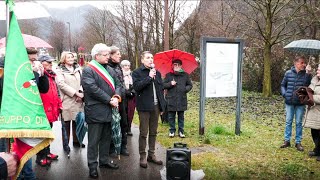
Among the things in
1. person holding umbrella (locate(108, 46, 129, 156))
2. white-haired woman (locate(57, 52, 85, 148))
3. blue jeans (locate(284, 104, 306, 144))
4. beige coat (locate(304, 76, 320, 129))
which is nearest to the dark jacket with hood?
blue jeans (locate(284, 104, 306, 144))

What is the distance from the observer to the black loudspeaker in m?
5.08

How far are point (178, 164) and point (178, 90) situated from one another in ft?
11.3

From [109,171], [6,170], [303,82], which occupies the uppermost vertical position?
[303,82]

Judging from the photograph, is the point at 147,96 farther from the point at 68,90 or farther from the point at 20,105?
the point at 20,105

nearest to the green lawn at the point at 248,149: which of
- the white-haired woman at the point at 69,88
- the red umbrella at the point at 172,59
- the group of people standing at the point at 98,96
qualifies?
the group of people standing at the point at 98,96

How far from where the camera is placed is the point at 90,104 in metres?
5.39

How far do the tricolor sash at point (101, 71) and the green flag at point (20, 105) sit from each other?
1.89 m

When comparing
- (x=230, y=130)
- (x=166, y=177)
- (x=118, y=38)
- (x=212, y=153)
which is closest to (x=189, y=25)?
(x=118, y=38)

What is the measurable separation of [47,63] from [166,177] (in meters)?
3.01

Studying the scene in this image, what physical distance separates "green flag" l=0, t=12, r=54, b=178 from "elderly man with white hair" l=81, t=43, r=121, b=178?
1738mm

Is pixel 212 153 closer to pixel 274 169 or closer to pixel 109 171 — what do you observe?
pixel 274 169

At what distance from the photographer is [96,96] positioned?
5262 mm

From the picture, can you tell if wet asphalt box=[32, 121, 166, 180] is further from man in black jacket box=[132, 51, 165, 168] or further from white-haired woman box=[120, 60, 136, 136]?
white-haired woman box=[120, 60, 136, 136]

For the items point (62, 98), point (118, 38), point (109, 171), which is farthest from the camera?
point (118, 38)
